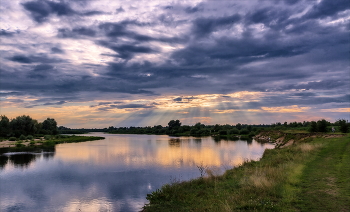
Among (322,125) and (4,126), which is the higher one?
(4,126)

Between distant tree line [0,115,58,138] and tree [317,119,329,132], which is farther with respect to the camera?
distant tree line [0,115,58,138]

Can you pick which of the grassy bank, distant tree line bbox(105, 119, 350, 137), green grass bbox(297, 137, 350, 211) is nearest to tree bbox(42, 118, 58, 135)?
distant tree line bbox(105, 119, 350, 137)

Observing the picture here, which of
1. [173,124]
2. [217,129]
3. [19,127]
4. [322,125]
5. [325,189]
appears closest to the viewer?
[325,189]

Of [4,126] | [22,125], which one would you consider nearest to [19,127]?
[22,125]

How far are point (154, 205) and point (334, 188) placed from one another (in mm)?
8145

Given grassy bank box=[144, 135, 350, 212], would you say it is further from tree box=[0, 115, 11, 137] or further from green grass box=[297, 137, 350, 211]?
tree box=[0, 115, 11, 137]

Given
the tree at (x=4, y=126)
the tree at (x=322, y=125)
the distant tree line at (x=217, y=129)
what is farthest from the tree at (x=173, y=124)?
the tree at (x=322, y=125)

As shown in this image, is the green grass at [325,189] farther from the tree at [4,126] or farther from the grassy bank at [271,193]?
the tree at [4,126]

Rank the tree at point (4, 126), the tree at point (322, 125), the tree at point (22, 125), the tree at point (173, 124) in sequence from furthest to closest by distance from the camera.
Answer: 1. the tree at point (173, 124)
2. the tree at point (22, 125)
3. the tree at point (4, 126)
4. the tree at point (322, 125)

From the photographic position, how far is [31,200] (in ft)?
49.1

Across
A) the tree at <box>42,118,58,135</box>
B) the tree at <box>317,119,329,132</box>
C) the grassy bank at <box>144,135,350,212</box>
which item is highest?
the tree at <box>42,118,58,135</box>

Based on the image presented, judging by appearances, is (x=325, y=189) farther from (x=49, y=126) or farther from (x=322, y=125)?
(x=49, y=126)

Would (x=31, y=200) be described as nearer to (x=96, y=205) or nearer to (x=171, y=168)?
(x=96, y=205)

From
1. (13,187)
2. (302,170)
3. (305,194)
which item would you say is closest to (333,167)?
(302,170)
